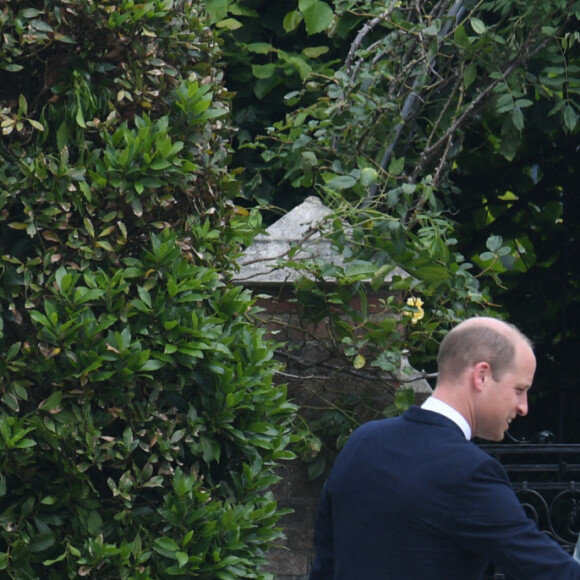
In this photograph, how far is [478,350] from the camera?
231cm

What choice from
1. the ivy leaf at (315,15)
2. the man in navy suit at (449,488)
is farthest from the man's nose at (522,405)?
the ivy leaf at (315,15)

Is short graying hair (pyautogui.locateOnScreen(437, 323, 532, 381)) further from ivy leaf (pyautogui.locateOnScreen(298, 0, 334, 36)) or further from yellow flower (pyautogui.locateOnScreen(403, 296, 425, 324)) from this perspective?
ivy leaf (pyautogui.locateOnScreen(298, 0, 334, 36))

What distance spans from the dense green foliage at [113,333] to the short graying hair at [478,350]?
3.01 feet

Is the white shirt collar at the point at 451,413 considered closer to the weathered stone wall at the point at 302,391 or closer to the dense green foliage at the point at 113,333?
the dense green foliage at the point at 113,333

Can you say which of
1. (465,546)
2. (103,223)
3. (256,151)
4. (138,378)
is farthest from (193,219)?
(256,151)

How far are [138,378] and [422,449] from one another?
1149 millimetres

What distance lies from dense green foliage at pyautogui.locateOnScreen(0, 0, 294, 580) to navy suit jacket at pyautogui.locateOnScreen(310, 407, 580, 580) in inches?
32.6

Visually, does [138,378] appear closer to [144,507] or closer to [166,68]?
[144,507]

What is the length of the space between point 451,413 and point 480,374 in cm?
11

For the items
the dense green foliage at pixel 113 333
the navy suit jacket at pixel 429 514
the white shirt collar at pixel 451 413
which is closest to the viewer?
the navy suit jacket at pixel 429 514

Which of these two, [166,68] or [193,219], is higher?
[166,68]

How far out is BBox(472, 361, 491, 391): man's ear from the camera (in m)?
2.29

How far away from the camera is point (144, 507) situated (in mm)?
3090

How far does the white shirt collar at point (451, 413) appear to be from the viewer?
2293 mm
